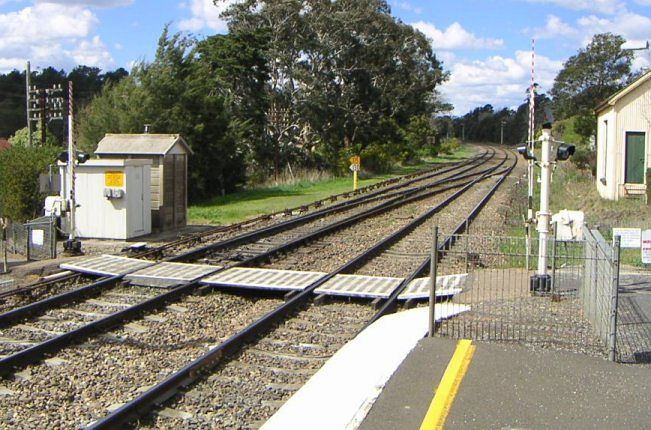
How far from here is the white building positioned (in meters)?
25.4

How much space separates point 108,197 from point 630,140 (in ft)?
56.1

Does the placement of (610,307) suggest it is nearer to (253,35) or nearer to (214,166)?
(214,166)

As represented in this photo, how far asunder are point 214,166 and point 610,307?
88.2ft

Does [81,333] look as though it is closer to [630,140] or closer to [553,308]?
[553,308]

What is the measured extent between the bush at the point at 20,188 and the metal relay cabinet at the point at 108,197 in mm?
2476

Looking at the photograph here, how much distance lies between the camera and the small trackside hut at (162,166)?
19.5 m

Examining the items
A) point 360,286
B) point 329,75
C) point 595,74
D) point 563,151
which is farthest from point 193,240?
point 595,74

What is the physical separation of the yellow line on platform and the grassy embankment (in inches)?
610

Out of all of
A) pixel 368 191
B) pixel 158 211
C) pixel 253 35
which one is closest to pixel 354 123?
pixel 253 35

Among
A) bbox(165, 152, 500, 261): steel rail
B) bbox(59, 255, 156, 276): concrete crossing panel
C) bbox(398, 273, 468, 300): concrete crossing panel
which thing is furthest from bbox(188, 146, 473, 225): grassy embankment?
bbox(398, 273, 468, 300): concrete crossing panel

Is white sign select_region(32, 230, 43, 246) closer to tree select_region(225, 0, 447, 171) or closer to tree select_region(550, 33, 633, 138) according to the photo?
tree select_region(225, 0, 447, 171)

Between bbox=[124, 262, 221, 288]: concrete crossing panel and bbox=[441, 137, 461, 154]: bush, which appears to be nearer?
bbox=[124, 262, 221, 288]: concrete crossing panel

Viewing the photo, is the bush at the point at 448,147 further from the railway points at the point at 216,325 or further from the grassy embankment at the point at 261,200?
the railway points at the point at 216,325

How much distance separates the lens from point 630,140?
1019 inches
